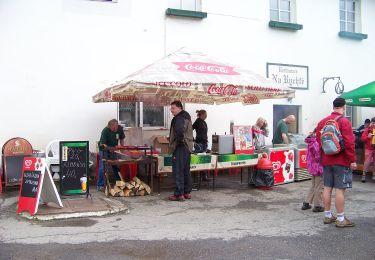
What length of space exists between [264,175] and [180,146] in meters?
2.33

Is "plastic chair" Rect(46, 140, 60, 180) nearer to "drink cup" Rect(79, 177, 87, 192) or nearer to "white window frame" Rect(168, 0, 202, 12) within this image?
"drink cup" Rect(79, 177, 87, 192)

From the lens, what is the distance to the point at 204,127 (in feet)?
33.6

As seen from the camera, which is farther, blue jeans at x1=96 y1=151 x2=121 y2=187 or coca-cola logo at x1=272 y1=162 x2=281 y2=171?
coca-cola logo at x1=272 y1=162 x2=281 y2=171

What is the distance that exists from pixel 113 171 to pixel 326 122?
4.76 m

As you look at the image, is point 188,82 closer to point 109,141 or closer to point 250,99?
point 109,141

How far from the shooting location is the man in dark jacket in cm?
775

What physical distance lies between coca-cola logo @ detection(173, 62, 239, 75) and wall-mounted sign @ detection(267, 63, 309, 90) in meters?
3.65

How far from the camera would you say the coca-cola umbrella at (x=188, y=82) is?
24.9 ft

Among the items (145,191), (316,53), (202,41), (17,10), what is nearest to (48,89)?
(17,10)

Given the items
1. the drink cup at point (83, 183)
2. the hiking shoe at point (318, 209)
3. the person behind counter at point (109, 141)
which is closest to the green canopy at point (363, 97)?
the hiking shoe at point (318, 209)

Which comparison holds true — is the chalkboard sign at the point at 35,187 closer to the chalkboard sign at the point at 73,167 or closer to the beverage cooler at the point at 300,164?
the chalkboard sign at the point at 73,167

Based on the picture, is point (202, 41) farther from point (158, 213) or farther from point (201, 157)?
point (158, 213)

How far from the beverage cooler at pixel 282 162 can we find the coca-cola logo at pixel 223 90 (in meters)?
1.99

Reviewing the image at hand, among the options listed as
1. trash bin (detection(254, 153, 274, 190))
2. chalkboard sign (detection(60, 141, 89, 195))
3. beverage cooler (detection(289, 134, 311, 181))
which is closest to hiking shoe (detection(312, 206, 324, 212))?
trash bin (detection(254, 153, 274, 190))
